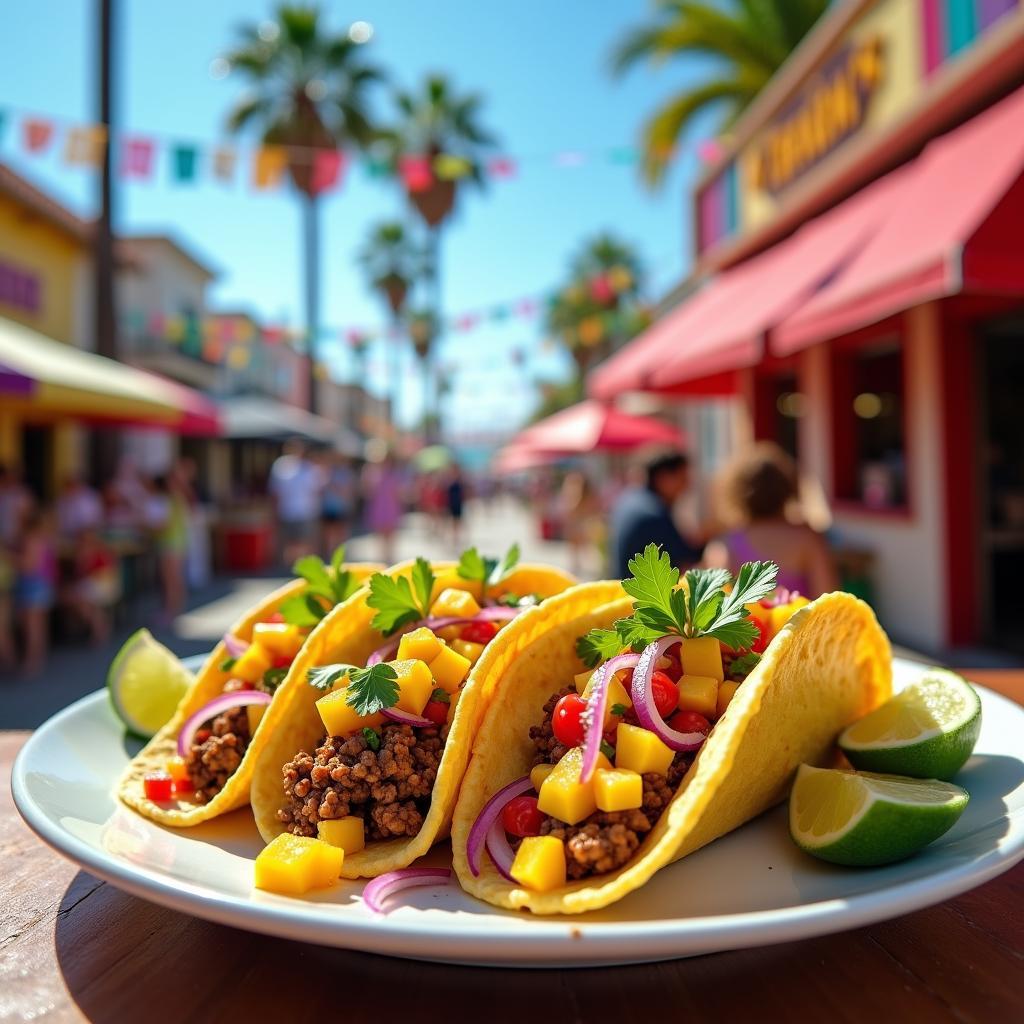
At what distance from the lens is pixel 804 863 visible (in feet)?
4.40

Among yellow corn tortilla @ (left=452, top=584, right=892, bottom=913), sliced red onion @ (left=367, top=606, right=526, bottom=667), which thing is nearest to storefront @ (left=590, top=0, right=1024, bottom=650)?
yellow corn tortilla @ (left=452, top=584, right=892, bottom=913)

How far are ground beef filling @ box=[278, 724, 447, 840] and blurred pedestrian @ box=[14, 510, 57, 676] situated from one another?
25.1 ft

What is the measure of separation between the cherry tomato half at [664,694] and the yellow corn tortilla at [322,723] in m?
0.29

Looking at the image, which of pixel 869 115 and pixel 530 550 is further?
pixel 530 550

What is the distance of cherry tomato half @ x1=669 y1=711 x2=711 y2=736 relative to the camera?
1501mm

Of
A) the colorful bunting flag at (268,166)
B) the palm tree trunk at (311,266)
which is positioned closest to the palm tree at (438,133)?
the palm tree trunk at (311,266)

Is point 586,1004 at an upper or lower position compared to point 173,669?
lower

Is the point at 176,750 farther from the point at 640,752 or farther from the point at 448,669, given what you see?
the point at 640,752

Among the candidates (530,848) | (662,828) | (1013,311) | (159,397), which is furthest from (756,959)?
(159,397)

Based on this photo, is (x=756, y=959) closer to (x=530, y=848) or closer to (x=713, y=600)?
(x=530, y=848)

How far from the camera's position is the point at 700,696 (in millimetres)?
1508

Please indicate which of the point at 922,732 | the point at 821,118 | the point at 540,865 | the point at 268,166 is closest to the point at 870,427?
the point at 821,118

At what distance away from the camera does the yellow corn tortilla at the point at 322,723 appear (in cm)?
143

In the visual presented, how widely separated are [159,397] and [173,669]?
912 cm
